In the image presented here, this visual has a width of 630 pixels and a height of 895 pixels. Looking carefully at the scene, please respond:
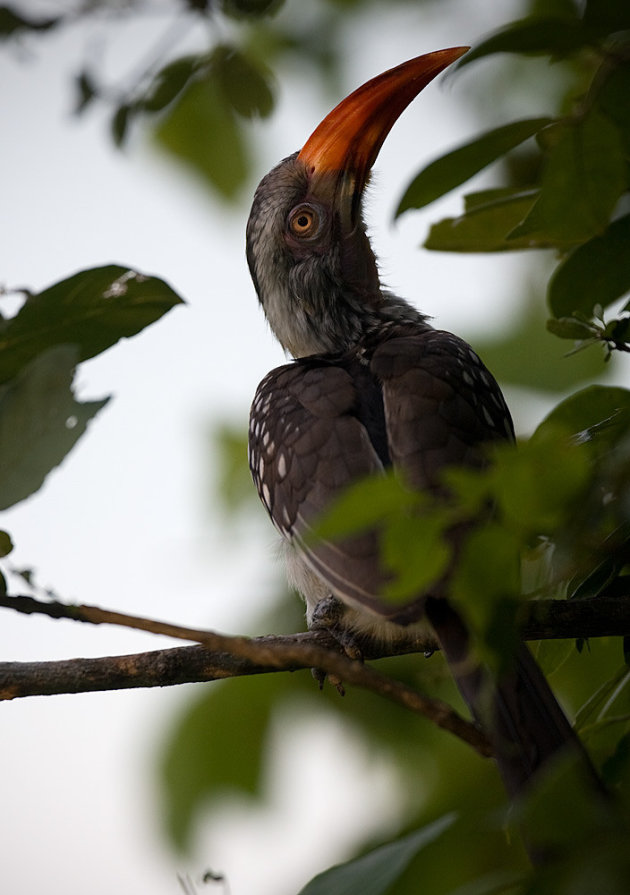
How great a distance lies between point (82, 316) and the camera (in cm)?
141

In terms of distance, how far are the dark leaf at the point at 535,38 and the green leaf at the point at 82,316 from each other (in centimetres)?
59

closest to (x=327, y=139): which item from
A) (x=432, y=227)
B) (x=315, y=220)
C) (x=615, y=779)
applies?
(x=315, y=220)

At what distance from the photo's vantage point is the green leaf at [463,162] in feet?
4.67

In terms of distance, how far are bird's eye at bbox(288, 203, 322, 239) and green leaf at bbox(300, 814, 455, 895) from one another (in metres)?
2.37

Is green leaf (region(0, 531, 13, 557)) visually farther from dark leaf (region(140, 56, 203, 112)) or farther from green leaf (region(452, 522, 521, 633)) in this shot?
dark leaf (region(140, 56, 203, 112))

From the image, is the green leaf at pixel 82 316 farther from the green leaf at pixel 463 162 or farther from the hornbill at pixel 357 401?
the hornbill at pixel 357 401

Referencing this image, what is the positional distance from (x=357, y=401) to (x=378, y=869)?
4.39ft

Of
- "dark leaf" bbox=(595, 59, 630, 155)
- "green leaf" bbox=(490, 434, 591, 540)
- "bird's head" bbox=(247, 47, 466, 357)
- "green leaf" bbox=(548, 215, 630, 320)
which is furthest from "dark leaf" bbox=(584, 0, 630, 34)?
"bird's head" bbox=(247, 47, 466, 357)

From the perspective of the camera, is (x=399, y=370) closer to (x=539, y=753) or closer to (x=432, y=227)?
(x=432, y=227)

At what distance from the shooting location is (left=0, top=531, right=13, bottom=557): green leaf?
4.27 feet

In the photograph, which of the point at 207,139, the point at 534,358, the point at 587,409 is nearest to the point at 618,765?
the point at 587,409

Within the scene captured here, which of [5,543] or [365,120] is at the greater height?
[365,120]

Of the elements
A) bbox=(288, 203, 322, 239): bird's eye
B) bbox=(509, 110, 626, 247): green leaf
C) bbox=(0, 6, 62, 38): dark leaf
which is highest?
bbox=(0, 6, 62, 38): dark leaf

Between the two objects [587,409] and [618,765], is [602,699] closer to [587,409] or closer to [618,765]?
[618,765]
